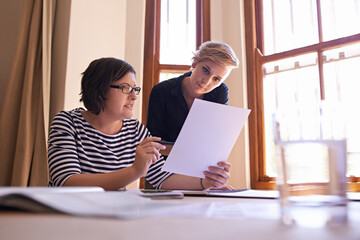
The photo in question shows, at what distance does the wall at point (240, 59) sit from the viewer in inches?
102

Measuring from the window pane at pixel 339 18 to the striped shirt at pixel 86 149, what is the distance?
179 cm

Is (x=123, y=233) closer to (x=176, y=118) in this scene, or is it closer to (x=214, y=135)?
(x=214, y=135)

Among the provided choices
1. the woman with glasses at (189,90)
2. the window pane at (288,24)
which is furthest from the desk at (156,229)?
the window pane at (288,24)

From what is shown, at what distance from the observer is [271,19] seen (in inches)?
108

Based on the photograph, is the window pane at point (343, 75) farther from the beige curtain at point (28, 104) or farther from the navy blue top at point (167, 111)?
the beige curtain at point (28, 104)

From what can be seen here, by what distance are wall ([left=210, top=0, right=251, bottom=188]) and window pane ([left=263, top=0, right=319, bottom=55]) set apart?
0.74ft

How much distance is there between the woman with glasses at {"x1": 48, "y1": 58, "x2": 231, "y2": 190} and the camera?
98cm

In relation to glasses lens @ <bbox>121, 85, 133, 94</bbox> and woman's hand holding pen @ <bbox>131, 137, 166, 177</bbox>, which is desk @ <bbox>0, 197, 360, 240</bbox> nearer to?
woman's hand holding pen @ <bbox>131, 137, 166, 177</bbox>

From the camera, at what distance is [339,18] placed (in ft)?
7.68

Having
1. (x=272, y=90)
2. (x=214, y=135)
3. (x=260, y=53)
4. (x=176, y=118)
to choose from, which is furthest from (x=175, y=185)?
(x=260, y=53)

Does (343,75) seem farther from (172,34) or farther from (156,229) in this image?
(156,229)

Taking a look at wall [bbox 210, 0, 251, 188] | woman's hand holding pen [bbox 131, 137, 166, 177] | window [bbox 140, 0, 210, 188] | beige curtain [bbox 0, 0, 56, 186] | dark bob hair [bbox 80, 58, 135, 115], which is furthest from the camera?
window [bbox 140, 0, 210, 188]

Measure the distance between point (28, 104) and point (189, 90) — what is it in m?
1.14

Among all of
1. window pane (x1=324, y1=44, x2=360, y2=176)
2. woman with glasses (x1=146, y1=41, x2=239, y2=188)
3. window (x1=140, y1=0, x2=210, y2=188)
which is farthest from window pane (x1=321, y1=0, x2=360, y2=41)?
woman with glasses (x1=146, y1=41, x2=239, y2=188)
